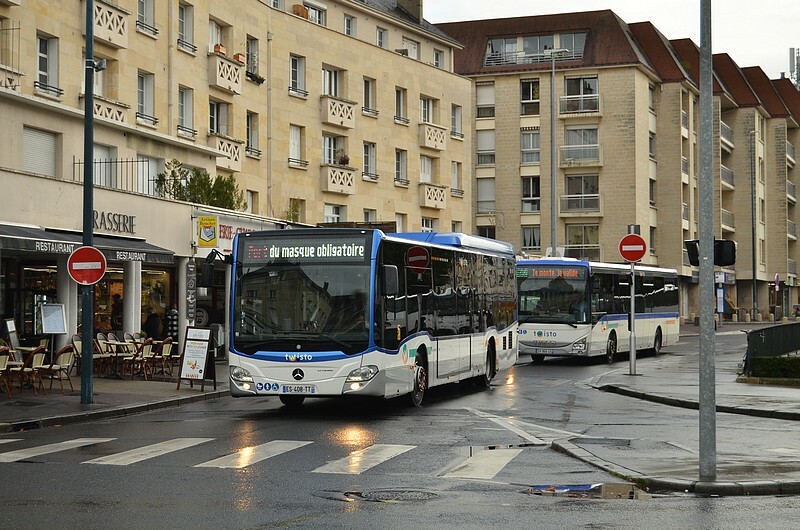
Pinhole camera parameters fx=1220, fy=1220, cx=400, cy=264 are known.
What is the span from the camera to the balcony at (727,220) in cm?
8688

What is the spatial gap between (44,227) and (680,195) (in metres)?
53.2

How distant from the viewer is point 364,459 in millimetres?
13469

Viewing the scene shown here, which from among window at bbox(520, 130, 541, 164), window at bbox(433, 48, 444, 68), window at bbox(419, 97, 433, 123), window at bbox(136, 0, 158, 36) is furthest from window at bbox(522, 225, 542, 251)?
window at bbox(136, 0, 158, 36)

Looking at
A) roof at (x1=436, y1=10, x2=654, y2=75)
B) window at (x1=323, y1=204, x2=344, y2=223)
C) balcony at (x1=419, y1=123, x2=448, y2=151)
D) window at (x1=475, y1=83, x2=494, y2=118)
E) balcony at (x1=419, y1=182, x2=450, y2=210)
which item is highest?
roof at (x1=436, y1=10, x2=654, y2=75)

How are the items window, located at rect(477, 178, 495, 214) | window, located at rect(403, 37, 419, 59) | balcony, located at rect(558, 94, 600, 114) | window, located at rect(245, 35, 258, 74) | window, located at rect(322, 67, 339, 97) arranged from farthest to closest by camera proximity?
1. window, located at rect(477, 178, 495, 214)
2. balcony, located at rect(558, 94, 600, 114)
3. window, located at rect(403, 37, 419, 59)
4. window, located at rect(322, 67, 339, 97)
5. window, located at rect(245, 35, 258, 74)

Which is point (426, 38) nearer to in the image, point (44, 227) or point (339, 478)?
point (44, 227)

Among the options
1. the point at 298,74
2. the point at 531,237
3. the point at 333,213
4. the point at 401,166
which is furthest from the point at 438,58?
the point at 531,237

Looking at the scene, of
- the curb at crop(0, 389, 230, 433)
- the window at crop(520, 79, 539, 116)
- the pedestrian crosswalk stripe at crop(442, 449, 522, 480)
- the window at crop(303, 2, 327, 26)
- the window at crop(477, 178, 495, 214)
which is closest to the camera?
the pedestrian crosswalk stripe at crop(442, 449, 522, 480)

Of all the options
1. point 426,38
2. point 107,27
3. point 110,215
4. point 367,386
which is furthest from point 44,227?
point 426,38

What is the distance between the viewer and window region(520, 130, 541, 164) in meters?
72.2

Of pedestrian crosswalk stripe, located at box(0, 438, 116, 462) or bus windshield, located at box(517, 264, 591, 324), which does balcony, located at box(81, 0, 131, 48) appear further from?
pedestrian crosswalk stripe, located at box(0, 438, 116, 462)

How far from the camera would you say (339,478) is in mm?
11883

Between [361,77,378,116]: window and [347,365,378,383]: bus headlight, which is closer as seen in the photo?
[347,365,378,383]: bus headlight

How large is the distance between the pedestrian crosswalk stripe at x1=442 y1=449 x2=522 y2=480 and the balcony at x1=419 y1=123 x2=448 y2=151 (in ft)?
126
